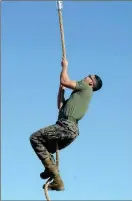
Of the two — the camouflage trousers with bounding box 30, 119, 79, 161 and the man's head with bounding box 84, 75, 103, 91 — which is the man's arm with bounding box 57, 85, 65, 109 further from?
the man's head with bounding box 84, 75, 103, 91

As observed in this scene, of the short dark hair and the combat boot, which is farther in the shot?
the short dark hair

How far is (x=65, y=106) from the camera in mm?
12000

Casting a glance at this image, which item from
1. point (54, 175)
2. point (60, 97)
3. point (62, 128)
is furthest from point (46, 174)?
point (60, 97)

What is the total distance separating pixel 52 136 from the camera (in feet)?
39.2

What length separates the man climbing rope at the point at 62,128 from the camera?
11.9 metres

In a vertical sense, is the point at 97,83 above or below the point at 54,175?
above

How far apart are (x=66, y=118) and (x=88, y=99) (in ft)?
2.11

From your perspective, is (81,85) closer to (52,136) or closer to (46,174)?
(52,136)

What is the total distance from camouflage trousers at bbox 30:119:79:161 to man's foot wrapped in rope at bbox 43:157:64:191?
0.12 metres

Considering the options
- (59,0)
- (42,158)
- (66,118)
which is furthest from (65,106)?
(59,0)

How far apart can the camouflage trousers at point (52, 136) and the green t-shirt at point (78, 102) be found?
186mm

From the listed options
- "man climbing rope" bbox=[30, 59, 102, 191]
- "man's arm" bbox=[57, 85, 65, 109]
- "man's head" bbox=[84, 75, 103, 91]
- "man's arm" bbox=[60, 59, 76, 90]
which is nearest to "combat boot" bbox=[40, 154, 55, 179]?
"man climbing rope" bbox=[30, 59, 102, 191]

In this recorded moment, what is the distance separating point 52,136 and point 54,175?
81 centimetres

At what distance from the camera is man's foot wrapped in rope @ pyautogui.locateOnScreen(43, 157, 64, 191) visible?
39.3 ft
